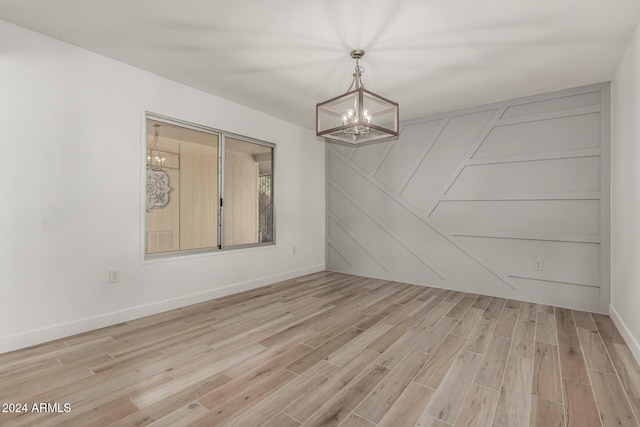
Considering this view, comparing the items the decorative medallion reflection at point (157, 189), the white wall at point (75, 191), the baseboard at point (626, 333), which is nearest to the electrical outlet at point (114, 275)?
the white wall at point (75, 191)

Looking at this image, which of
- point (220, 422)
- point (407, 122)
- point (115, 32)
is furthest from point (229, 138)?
point (220, 422)

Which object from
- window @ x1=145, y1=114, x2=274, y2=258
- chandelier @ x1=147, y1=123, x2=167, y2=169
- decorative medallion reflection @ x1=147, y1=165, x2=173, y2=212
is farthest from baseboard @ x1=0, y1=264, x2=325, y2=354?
chandelier @ x1=147, y1=123, x2=167, y2=169

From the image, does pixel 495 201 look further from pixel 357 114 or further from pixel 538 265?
pixel 357 114

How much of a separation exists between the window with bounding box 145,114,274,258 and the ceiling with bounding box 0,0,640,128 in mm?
675

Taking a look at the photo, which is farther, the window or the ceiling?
the window

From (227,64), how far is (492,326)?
358 centimetres

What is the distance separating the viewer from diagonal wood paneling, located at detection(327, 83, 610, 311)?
3.22 m

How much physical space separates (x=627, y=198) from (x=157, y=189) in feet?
14.4

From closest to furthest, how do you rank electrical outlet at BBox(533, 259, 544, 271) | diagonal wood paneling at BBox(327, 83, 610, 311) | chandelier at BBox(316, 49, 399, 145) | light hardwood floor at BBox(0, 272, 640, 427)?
light hardwood floor at BBox(0, 272, 640, 427), chandelier at BBox(316, 49, 399, 145), diagonal wood paneling at BBox(327, 83, 610, 311), electrical outlet at BBox(533, 259, 544, 271)

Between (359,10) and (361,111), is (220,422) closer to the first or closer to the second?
(361,111)

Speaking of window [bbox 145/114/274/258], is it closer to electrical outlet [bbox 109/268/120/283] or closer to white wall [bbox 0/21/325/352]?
white wall [bbox 0/21/325/352]

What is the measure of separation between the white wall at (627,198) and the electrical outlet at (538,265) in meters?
0.60

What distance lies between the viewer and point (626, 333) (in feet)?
7.94

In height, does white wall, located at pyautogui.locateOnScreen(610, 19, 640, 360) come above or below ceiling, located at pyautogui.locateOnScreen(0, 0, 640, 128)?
below
